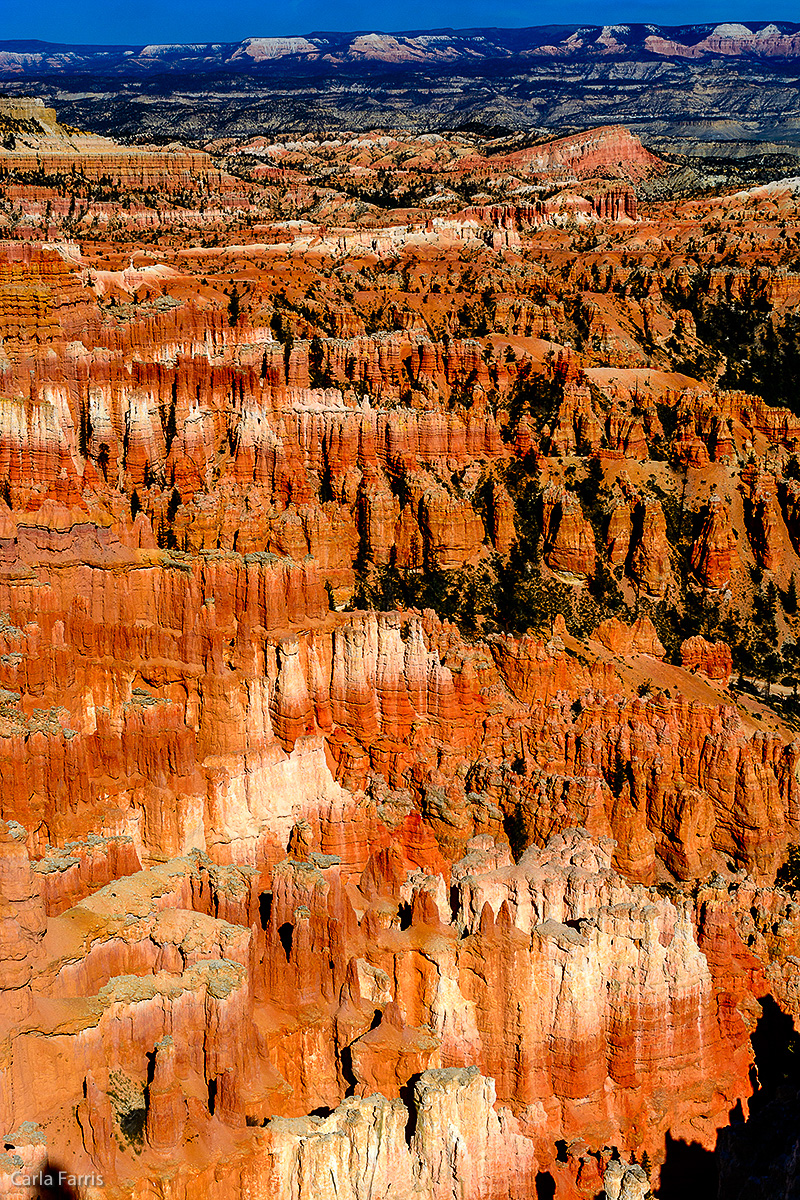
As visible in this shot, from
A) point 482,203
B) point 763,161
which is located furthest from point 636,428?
point 763,161

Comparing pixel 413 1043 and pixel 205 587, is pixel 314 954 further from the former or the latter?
pixel 205 587

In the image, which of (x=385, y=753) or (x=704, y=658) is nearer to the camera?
(x=385, y=753)

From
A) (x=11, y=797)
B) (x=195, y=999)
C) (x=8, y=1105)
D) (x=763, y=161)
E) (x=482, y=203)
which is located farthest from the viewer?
(x=763, y=161)

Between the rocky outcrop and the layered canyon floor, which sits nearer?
the layered canyon floor

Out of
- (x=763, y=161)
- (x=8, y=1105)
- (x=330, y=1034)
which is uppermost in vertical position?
(x=763, y=161)

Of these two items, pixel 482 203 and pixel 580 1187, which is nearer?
pixel 580 1187

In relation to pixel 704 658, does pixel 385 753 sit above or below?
above

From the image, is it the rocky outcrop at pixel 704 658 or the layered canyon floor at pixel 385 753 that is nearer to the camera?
the layered canyon floor at pixel 385 753

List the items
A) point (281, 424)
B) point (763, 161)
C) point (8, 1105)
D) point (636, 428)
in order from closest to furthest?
1. point (8, 1105)
2. point (281, 424)
3. point (636, 428)
4. point (763, 161)
